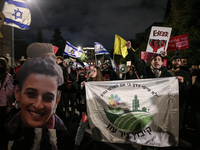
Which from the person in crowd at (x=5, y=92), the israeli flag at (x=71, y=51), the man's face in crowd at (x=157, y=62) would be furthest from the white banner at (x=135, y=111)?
the israeli flag at (x=71, y=51)

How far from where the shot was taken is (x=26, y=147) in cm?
292

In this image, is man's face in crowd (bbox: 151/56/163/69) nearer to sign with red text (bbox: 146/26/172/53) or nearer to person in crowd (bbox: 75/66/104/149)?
person in crowd (bbox: 75/66/104/149)

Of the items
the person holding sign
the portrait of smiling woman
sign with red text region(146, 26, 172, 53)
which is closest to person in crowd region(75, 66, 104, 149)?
the portrait of smiling woman

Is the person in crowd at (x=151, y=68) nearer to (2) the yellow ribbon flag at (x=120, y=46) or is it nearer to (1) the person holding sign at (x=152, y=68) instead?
(1) the person holding sign at (x=152, y=68)

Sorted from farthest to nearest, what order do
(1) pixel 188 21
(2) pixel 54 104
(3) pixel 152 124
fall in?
(1) pixel 188 21 → (3) pixel 152 124 → (2) pixel 54 104

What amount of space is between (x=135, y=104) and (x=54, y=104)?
5.15ft

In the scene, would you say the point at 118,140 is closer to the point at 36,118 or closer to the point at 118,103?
the point at 118,103

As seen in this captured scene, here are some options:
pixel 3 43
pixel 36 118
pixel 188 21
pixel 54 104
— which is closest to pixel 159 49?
pixel 54 104

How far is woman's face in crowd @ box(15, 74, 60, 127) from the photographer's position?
86.7 inches

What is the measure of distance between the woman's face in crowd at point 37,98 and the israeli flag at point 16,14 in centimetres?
412

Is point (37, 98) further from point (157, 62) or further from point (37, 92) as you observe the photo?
point (157, 62)

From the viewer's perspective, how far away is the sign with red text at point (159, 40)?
4648 mm

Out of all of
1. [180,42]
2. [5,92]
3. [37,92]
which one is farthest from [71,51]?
[37,92]

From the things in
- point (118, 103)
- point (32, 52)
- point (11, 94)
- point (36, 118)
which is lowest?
point (36, 118)
